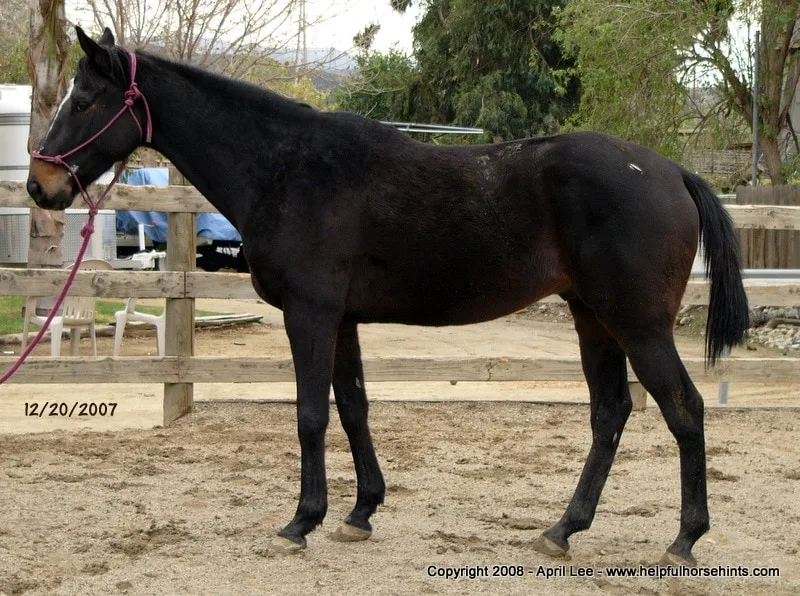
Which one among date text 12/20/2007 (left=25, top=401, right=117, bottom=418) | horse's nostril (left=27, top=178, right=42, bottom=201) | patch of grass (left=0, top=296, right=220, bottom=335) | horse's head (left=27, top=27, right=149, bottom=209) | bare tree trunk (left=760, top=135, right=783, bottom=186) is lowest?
date text 12/20/2007 (left=25, top=401, right=117, bottom=418)

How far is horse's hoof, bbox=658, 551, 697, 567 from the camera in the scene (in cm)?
360

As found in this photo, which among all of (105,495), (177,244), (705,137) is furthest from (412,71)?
(105,495)

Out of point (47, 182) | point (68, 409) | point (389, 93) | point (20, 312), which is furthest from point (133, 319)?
point (389, 93)

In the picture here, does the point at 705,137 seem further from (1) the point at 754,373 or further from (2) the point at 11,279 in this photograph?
(2) the point at 11,279

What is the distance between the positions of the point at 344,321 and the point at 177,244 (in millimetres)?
2792

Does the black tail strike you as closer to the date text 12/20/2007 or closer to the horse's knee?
the horse's knee

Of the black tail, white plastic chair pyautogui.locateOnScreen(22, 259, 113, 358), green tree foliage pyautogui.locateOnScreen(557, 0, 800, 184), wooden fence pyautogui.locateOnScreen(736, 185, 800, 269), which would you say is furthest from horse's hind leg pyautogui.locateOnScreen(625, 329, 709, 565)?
green tree foliage pyautogui.locateOnScreen(557, 0, 800, 184)

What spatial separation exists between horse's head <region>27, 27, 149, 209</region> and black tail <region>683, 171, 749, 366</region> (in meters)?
2.40

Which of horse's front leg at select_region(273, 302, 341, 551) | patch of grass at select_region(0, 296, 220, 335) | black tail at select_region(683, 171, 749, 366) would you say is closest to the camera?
horse's front leg at select_region(273, 302, 341, 551)

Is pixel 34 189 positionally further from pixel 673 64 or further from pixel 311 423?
pixel 673 64

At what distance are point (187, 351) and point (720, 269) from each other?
3771 millimetres

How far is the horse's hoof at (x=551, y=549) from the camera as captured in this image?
3762 mm

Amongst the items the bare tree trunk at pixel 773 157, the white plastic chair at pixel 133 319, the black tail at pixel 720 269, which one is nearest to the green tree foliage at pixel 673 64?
the bare tree trunk at pixel 773 157

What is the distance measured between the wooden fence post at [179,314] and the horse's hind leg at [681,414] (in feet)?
11.7
